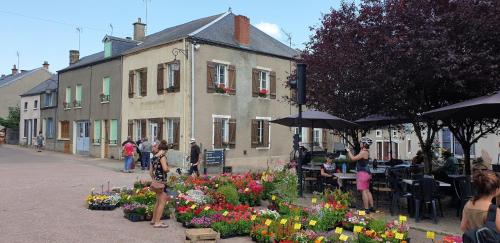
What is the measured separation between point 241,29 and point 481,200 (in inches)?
809

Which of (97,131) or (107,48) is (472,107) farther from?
(97,131)

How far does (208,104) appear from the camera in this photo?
72.4 feet

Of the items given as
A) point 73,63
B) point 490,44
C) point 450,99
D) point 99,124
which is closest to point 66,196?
point 450,99

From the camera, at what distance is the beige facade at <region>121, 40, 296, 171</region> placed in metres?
21.6

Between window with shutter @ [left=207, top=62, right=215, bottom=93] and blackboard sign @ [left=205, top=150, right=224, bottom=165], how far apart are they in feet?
9.61

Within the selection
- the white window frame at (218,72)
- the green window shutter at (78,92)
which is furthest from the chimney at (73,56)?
the white window frame at (218,72)

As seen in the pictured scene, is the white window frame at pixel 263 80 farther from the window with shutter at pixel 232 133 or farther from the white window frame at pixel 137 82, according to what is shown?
the white window frame at pixel 137 82

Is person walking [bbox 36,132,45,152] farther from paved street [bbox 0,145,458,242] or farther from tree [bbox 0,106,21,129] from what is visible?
paved street [bbox 0,145,458,242]

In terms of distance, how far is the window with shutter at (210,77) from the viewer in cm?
2211

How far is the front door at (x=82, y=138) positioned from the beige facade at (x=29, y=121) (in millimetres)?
7517

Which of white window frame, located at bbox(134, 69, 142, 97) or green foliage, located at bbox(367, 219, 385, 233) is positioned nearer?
green foliage, located at bbox(367, 219, 385, 233)

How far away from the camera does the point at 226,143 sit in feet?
74.7

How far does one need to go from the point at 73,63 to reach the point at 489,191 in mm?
33624

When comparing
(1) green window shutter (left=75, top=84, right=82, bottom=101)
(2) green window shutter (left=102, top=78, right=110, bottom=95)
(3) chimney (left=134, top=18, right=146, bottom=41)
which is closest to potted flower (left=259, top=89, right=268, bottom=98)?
(2) green window shutter (left=102, top=78, right=110, bottom=95)
